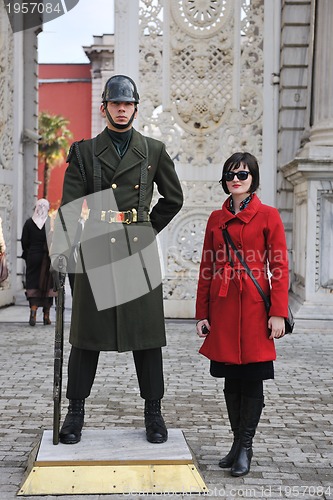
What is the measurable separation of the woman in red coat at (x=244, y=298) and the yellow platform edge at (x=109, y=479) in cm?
36

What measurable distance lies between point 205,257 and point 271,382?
2707 millimetres

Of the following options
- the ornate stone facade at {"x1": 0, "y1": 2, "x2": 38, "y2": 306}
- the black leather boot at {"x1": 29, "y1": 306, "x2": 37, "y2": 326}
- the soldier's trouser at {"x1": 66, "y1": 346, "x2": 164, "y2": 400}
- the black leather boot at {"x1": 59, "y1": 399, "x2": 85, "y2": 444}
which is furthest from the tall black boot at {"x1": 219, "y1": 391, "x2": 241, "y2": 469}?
the ornate stone facade at {"x1": 0, "y1": 2, "x2": 38, "y2": 306}

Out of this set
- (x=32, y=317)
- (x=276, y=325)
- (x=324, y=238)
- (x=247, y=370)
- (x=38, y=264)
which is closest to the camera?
(x=276, y=325)

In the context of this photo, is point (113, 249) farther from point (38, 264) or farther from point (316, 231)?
point (38, 264)

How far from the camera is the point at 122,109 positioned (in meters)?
4.13

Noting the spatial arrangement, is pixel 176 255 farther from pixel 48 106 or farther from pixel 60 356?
pixel 48 106

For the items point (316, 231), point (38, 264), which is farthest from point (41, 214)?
point (316, 231)

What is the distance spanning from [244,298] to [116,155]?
101 cm

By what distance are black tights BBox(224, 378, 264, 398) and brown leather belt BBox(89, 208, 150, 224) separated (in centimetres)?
100

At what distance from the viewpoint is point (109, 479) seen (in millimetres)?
3877

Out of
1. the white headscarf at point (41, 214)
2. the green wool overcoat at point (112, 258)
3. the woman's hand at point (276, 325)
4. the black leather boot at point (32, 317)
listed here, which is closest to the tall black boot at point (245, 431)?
the woman's hand at point (276, 325)

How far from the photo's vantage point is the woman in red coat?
4.02m

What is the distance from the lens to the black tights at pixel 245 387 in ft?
13.5

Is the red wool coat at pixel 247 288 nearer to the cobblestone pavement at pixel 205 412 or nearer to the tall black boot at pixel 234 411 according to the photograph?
the tall black boot at pixel 234 411
